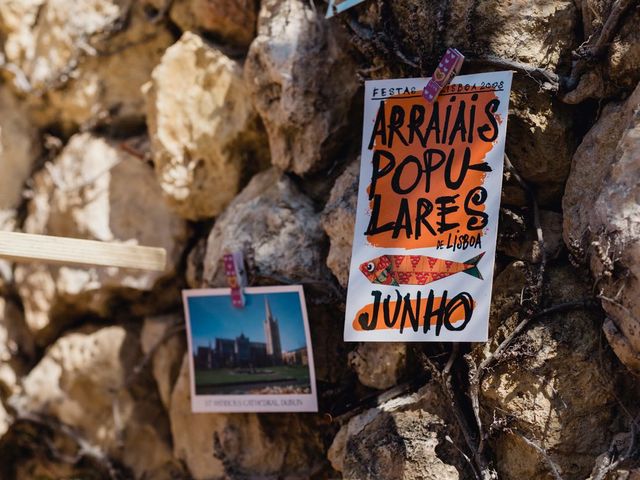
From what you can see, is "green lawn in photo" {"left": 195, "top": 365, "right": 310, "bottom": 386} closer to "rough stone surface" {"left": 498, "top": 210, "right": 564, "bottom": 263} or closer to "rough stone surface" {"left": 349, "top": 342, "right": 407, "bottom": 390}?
"rough stone surface" {"left": 349, "top": 342, "right": 407, "bottom": 390}

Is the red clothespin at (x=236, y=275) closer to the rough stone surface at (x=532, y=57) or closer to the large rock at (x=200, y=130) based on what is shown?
the large rock at (x=200, y=130)

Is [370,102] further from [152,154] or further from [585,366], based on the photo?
[152,154]

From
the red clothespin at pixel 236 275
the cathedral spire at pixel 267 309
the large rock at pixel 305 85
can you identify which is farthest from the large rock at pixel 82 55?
the cathedral spire at pixel 267 309

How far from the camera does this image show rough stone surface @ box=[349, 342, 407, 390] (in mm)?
1586

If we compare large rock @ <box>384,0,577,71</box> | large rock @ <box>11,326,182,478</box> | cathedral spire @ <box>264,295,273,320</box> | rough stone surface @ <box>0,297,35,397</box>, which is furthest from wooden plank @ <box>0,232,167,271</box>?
rough stone surface @ <box>0,297,35,397</box>

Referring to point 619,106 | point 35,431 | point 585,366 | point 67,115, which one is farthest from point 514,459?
point 67,115

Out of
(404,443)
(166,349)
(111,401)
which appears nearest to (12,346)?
(111,401)

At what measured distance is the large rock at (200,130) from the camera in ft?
6.55

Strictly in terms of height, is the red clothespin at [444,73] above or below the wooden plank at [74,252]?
above

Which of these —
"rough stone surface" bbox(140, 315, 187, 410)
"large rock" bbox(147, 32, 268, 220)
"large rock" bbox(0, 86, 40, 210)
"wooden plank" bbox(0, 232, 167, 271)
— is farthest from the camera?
"large rock" bbox(0, 86, 40, 210)

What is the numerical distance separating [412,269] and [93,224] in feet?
3.51

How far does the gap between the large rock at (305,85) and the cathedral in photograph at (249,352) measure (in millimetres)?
359

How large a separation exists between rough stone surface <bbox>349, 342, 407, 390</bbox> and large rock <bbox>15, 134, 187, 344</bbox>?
692mm

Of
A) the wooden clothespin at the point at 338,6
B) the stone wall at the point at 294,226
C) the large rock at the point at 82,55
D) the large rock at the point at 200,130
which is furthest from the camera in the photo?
the large rock at the point at 82,55
